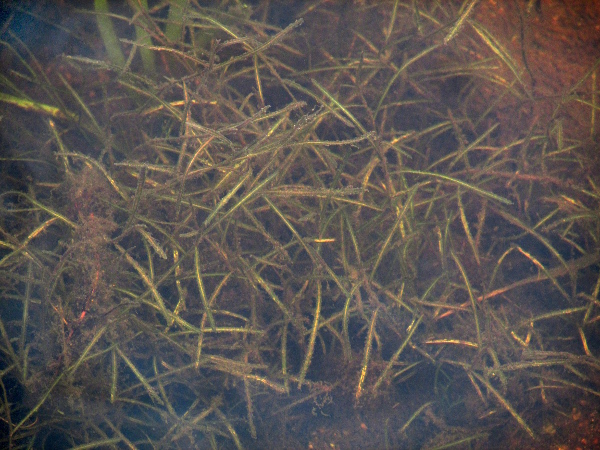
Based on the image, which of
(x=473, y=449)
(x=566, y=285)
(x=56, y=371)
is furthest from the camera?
(x=566, y=285)

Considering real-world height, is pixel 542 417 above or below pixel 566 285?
below

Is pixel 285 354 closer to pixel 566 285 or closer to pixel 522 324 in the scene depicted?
pixel 522 324

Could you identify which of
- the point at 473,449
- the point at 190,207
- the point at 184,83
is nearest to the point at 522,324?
the point at 473,449

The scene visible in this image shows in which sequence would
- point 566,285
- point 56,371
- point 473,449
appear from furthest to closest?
point 566,285 → point 473,449 → point 56,371

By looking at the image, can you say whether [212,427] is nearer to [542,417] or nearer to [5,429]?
[5,429]

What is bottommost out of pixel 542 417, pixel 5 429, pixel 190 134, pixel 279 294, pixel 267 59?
pixel 5 429

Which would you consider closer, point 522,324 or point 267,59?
point 522,324

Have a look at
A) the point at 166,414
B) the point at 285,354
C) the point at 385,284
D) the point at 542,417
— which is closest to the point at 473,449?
the point at 542,417
